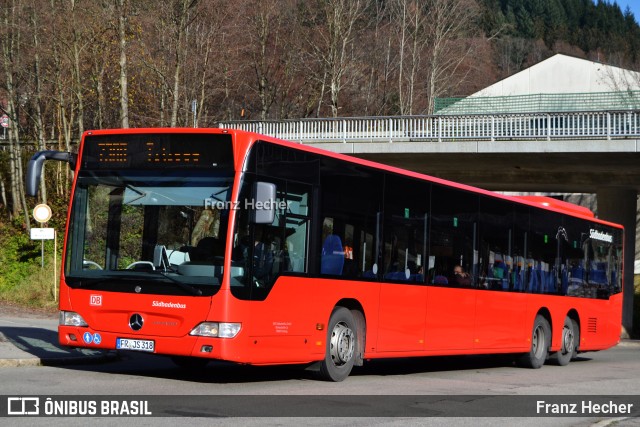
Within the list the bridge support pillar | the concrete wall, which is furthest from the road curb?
the concrete wall

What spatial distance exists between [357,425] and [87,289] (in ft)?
15.3

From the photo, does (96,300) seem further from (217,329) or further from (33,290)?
(33,290)

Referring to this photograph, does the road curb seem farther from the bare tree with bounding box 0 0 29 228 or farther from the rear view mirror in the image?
the bare tree with bounding box 0 0 29 228

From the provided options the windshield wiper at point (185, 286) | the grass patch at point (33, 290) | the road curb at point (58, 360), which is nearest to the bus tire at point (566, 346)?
the road curb at point (58, 360)

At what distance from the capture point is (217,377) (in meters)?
14.9

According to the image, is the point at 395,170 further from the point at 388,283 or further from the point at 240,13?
the point at 240,13

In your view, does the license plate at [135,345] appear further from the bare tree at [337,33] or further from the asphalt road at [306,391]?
the bare tree at [337,33]

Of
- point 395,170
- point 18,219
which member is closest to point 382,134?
point 18,219

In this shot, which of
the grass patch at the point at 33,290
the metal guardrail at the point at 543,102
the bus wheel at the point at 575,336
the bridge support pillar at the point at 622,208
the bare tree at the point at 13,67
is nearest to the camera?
the bus wheel at the point at 575,336

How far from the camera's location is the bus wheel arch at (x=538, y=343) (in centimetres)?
2109

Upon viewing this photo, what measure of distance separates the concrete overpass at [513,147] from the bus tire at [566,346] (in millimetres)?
13898

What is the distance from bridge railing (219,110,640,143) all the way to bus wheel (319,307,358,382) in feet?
76.1

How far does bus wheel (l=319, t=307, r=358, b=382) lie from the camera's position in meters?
14.1

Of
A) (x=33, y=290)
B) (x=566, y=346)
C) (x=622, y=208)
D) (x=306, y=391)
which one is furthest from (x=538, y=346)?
(x=622, y=208)
